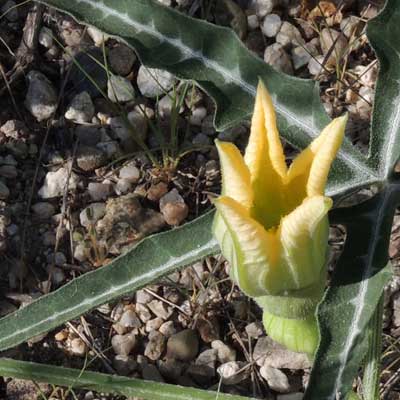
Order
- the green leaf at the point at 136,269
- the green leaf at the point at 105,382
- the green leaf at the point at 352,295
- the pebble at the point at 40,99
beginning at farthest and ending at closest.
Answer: the pebble at the point at 40,99
the green leaf at the point at 105,382
the green leaf at the point at 136,269
the green leaf at the point at 352,295

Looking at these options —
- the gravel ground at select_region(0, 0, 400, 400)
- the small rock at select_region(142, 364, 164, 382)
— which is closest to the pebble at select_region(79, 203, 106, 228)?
the gravel ground at select_region(0, 0, 400, 400)

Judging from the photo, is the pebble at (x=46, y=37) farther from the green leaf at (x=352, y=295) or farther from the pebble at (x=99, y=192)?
the green leaf at (x=352, y=295)

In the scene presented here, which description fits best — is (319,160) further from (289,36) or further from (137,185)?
(289,36)

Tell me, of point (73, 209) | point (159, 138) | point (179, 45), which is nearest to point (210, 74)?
point (179, 45)

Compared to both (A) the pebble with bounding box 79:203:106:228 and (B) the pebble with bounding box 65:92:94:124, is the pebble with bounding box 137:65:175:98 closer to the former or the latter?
(B) the pebble with bounding box 65:92:94:124

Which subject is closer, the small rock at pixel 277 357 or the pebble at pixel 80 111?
the small rock at pixel 277 357

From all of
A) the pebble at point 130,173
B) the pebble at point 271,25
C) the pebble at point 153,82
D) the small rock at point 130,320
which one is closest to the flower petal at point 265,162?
the small rock at point 130,320

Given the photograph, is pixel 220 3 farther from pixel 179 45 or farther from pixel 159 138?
pixel 179 45
